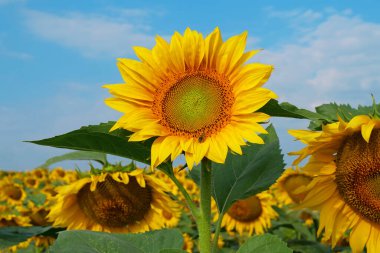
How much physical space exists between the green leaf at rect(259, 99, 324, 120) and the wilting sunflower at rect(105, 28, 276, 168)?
0.07m

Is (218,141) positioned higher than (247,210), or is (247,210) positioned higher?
(218,141)

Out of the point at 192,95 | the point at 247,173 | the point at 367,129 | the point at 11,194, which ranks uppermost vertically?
the point at 192,95

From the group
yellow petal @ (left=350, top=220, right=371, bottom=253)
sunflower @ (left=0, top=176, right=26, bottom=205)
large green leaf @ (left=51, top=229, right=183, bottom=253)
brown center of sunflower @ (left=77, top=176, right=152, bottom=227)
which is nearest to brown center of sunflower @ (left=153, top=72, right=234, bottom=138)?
large green leaf @ (left=51, top=229, right=183, bottom=253)

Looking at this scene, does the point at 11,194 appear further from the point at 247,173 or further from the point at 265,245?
the point at 265,245

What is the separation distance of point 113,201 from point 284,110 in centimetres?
214

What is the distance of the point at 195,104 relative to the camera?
8.21ft

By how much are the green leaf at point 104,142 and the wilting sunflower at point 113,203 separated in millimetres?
1538

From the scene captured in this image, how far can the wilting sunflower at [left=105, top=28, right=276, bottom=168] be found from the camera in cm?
228

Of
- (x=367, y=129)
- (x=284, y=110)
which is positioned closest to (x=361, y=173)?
(x=367, y=129)

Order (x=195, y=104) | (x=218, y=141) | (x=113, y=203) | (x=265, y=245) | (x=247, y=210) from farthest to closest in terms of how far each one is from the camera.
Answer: (x=247, y=210) < (x=113, y=203) < (x=195, y=104) < (x=218, y=141) < (x=265, y=245)

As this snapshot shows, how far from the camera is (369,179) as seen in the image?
9.16 ft

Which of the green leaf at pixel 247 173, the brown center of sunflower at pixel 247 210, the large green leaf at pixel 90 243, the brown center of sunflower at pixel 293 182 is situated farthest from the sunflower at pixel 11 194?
the large green leaf at pixel 90 243

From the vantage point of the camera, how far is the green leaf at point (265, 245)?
2133 mm

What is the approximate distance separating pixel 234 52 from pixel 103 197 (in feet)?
6.68
